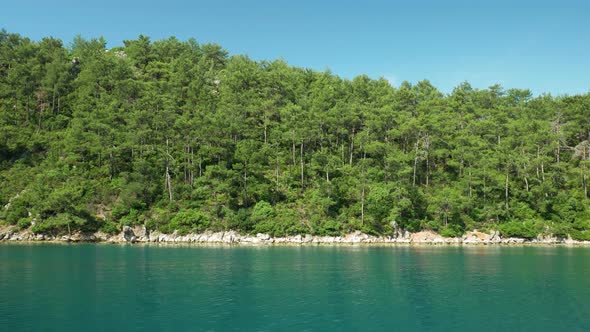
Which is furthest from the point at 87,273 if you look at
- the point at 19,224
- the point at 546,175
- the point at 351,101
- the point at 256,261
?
the point at 546,175

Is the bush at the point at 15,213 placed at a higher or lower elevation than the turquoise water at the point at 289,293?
higher

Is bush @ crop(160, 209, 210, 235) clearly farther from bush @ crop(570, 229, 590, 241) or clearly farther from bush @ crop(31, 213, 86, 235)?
bush @ crop(570, 229, 590, 241)

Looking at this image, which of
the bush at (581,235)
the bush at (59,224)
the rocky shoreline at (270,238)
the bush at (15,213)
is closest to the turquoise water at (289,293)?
the bush at (59,224)

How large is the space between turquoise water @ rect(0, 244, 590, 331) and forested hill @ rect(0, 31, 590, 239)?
21.9 meters

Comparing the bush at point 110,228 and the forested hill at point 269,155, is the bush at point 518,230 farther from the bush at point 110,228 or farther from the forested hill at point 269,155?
the bush at point 110,228

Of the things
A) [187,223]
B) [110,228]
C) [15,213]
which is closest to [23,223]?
[15,213]

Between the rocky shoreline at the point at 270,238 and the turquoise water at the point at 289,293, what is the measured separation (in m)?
17.5

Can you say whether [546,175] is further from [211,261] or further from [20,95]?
[20,95]

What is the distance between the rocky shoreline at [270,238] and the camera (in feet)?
217

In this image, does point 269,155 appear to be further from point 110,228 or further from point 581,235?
point 581,235

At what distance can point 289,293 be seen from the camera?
29.3 m

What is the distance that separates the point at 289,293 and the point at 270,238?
3970cm

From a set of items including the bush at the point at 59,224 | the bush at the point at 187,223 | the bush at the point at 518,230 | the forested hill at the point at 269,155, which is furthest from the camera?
the bush at the point at 518,230

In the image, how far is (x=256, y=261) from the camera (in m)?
45.0
